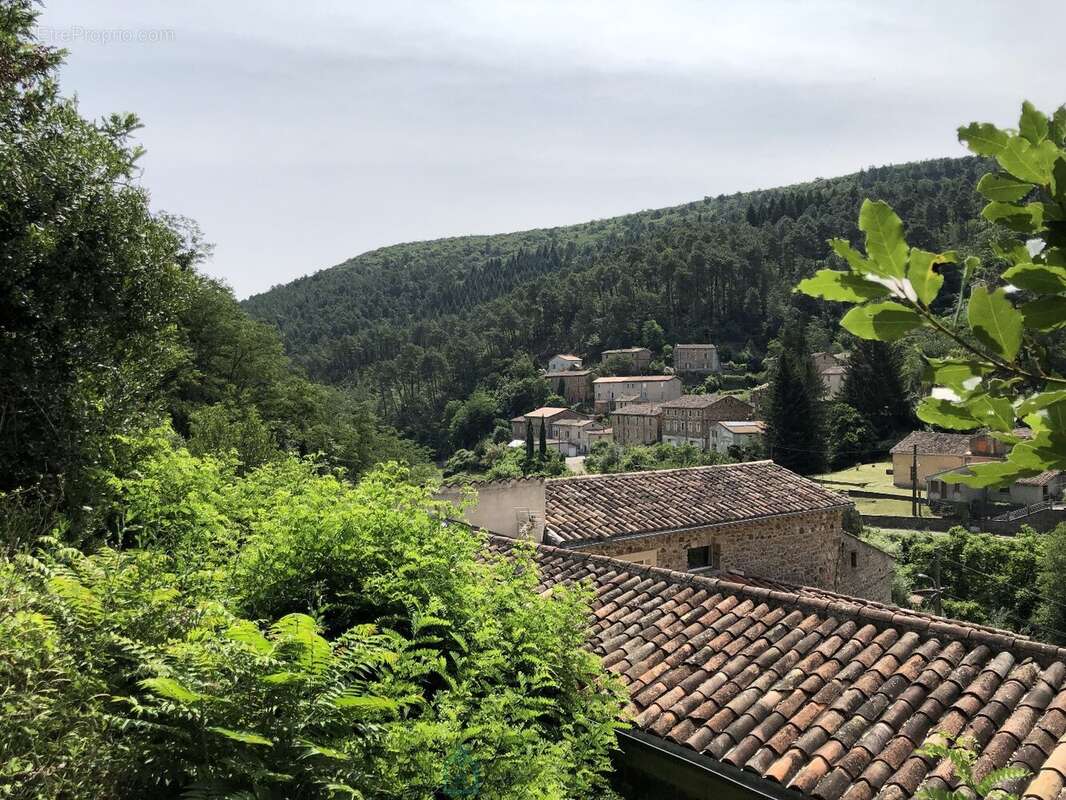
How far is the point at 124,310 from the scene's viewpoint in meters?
9.20

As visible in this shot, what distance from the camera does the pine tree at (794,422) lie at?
2237 inches

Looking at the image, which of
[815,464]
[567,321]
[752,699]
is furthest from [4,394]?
[567,321]

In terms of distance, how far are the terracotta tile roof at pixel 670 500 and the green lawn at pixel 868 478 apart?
3486 cm

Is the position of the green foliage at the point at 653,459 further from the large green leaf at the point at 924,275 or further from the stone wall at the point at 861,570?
the large green leaf at the point at 924,275

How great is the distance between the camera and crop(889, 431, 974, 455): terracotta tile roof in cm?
4622

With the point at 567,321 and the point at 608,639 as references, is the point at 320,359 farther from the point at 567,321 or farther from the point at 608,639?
the point at 608,639

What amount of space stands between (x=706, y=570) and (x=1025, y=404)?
43.1 ft

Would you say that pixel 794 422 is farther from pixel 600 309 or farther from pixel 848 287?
pixel 848 287

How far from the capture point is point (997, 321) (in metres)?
1.24

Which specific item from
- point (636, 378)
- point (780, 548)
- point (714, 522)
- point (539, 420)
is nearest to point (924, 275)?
point (714, 522)

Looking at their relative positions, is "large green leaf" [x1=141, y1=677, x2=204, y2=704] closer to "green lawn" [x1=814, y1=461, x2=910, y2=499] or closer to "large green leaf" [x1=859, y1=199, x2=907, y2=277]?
"large green leaf" [x1=859, y1=199, x2=907, y2=277]

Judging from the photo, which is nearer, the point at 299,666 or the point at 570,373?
the point at 299,666

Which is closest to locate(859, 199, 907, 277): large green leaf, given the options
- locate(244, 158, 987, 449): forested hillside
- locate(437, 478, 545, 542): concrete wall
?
locate(437, 478, 545, 542): concrete wall

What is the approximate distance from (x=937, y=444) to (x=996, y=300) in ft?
173
